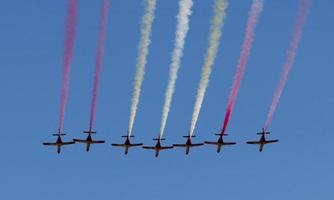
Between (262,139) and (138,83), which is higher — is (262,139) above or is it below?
below

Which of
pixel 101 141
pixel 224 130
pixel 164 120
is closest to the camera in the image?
pixel 164 120

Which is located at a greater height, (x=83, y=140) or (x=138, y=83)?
(x=138, y=83)

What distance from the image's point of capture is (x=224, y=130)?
5647 centimetres

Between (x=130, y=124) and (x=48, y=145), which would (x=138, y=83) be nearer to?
(x=130, y=124)

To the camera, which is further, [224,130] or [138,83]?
[224,130]

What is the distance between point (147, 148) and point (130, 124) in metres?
11.5

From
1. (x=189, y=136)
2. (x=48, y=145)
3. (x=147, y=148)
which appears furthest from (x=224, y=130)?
(x=48, y=145)

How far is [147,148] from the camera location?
63344 mm

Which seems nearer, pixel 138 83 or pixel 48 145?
pixel 138 83

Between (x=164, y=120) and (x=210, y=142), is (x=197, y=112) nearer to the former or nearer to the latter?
(x=164, y=120)

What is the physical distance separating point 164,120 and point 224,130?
643 cm

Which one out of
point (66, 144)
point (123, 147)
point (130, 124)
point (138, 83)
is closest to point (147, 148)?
point (123, 147)

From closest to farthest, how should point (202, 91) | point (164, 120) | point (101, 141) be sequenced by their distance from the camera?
point (202, 91) < point (164, 120) < point (101, 141)

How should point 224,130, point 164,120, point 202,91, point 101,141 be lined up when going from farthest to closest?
point 101,141 → point 224,130 → point 164,120 → point 202,91
